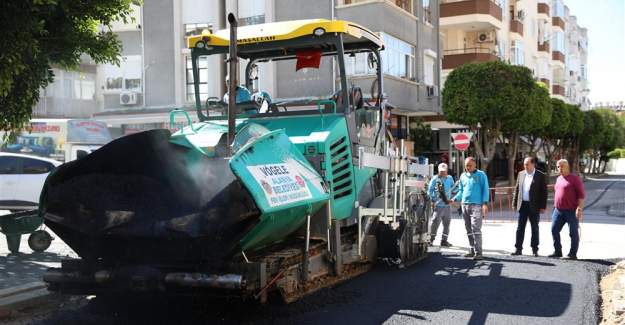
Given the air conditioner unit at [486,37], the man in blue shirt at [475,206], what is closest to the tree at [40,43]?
the man in blue shirt at [475,206]

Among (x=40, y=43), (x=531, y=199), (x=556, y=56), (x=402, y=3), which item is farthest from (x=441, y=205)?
(x=556, y=56)

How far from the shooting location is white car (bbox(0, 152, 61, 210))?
48.9 feet

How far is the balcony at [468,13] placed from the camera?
32250mm

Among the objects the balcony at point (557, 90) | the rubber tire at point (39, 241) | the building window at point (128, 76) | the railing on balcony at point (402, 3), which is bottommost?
the rubber tire at point (39, 241)

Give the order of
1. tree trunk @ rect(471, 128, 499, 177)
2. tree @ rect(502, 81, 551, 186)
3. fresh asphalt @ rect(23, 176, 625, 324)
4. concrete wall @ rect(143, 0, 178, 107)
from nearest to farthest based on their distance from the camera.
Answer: fresh asphalt @ rect(23, 176, 625, 324) < tree @ rect(502, 81, 551, 186) < concrete wall @ rect(143, 0, 178, 107) < tree trunk @ rect(471, 128, 499, 177)

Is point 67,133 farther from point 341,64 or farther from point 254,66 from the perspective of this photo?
point 341,64

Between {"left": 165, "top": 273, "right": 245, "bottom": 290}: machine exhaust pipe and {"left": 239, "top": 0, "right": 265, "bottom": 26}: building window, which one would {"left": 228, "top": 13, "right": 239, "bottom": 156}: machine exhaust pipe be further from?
{"left": 239, "top": 0, "right": 265, "bottom": 26}: building window

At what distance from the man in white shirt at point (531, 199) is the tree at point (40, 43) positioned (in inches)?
253

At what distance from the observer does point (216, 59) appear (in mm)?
21703

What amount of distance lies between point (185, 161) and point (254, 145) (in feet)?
1.95

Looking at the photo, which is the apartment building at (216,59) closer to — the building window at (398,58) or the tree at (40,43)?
the building window at (398,58)

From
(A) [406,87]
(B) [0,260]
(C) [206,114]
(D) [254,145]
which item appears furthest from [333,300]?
(A) [406,87]

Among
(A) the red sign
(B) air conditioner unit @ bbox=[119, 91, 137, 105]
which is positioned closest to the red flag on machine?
(A) the red sign

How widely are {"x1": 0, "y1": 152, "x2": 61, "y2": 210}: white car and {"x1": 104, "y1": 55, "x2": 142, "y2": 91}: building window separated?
10671 millimetres
